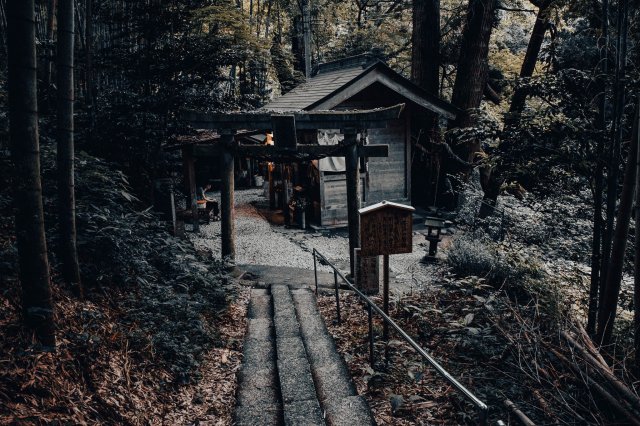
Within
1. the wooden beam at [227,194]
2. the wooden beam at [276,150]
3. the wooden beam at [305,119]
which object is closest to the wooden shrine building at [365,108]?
the wooden beam at [276,150]

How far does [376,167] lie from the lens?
625 inches

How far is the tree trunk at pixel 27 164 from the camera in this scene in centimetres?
348

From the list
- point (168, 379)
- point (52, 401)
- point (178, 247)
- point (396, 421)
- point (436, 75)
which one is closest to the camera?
point (52, 401)

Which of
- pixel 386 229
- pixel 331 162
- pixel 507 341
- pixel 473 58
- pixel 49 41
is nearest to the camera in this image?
pixel 507 341

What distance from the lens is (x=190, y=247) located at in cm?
895

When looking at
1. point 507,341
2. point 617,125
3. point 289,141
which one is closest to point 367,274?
point 507,341

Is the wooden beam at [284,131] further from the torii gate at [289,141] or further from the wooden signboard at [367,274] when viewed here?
the wooden signboard at [367,274]

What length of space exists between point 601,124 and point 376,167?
9.96 m

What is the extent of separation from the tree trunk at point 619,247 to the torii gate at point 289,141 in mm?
4666

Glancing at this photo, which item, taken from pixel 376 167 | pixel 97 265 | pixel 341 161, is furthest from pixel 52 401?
pixel 376 167

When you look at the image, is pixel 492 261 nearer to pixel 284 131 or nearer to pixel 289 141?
pixel 289 141

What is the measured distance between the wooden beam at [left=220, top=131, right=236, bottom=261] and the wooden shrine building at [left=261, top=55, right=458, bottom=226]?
14.0 feet

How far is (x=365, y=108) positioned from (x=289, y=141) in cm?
668

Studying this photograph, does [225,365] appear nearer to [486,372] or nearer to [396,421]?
[396,421]
